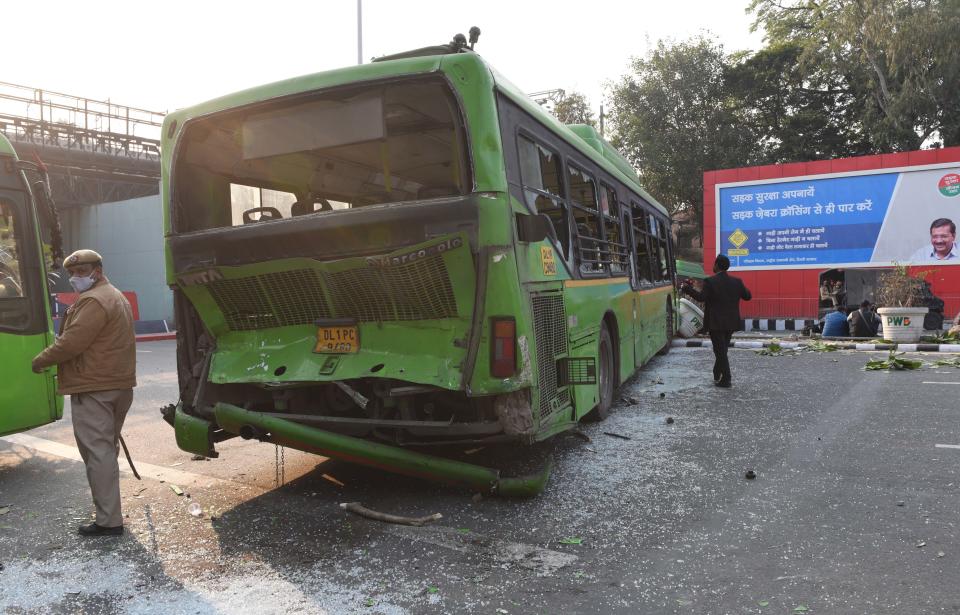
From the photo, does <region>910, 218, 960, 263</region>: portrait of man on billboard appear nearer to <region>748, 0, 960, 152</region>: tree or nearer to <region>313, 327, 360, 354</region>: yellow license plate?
<region>748, 0, 960, 152</region>: tree

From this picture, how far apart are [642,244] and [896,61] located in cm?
2317

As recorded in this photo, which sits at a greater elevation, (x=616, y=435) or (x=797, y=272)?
(x=797, y=272)

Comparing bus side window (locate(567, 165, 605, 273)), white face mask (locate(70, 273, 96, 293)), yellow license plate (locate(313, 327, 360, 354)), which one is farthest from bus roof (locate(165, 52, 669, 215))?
yellow license plate (locate(313, 327, 360, 354))

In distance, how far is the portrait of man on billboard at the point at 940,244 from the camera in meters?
18.6

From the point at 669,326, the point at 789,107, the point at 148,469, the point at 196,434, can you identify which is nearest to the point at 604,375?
the point at 196,434

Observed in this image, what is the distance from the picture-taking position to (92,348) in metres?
4.33

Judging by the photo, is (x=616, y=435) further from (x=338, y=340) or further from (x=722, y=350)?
(x=722, y=350)

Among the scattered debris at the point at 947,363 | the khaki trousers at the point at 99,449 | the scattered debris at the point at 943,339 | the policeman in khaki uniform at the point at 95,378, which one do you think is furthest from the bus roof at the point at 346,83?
the scattered debris at the point at 943,339

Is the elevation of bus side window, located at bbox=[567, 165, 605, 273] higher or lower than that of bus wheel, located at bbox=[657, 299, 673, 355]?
higher

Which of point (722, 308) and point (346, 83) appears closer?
point (346, 83)

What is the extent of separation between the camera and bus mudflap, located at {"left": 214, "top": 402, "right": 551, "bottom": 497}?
4480 mm

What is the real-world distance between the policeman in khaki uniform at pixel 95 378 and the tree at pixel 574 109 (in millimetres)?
31954

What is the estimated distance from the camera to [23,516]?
15.4 ft

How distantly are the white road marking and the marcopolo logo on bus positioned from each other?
2016 mm
